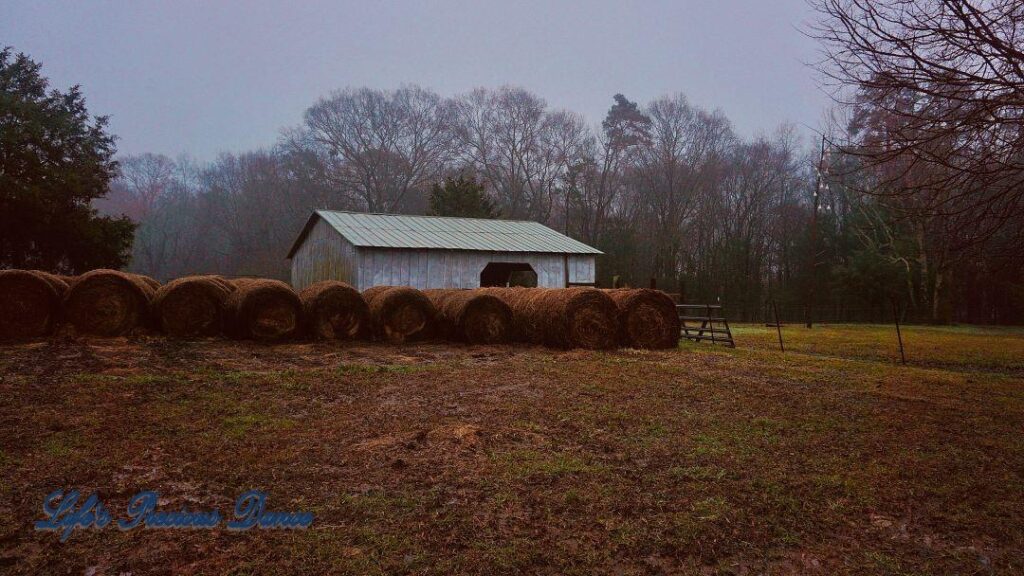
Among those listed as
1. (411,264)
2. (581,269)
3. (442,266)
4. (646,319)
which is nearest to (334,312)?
(646,319)

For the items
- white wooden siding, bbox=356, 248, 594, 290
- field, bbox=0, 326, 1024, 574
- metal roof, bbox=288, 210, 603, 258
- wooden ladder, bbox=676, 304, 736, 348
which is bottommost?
field, bbox=0, 326, 1024, 574

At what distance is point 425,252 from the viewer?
20812 mm

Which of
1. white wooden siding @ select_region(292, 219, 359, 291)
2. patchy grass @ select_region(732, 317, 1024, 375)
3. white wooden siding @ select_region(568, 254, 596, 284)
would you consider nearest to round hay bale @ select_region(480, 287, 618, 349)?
patchy grass @ select_region(732, 317, 1024, 375)

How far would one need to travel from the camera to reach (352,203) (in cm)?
4566

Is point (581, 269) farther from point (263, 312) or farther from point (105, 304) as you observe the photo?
point (105, 304)

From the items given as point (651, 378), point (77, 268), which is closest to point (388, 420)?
point (651, 378)

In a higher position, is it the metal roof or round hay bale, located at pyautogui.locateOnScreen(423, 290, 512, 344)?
the metal roof

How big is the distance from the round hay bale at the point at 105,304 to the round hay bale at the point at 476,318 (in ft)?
18.6

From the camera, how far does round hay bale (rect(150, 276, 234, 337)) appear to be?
10835mm

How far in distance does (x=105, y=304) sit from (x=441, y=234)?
1351 centimetres

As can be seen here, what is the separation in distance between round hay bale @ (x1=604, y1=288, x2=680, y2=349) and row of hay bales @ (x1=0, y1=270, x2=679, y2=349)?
21 millimetres

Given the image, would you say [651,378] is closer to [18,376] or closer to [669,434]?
[669,434]

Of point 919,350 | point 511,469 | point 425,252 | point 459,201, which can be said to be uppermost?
point 459,201

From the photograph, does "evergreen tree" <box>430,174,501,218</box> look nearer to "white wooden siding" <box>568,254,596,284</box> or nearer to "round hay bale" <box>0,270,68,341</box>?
"white wooden siding" <box>568,254,596,284</box>
